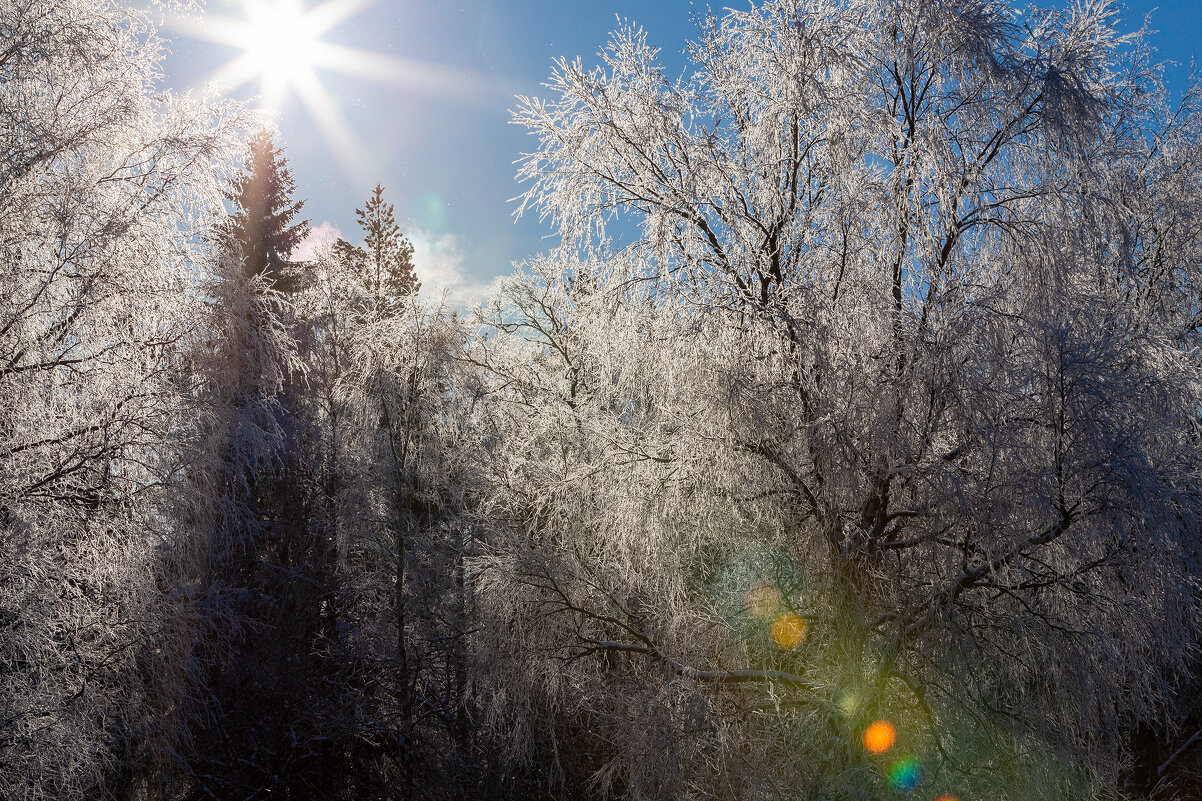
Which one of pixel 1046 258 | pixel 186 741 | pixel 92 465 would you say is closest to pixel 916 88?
pixel 1046 258

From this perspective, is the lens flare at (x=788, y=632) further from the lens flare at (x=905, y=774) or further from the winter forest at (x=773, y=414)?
the lens flare at (x=905, y=774)

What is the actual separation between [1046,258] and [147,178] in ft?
16.8

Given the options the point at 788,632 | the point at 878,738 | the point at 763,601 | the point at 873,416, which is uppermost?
the point at 873,416

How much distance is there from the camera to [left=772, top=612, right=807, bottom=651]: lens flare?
14.6 feet

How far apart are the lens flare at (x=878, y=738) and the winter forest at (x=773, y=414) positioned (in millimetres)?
23

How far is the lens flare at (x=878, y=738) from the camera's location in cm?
360

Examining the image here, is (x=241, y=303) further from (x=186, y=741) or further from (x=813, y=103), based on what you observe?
(x=813, y=103)

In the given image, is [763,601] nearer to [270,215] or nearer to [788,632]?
[788,632]

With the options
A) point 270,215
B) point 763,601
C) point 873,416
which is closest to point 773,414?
point 873,416

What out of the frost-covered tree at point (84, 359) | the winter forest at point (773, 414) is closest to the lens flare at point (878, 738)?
the winter forest at point (773, 414)

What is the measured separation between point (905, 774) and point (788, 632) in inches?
42.3

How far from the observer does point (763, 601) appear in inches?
182

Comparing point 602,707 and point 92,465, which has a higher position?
point 92,465

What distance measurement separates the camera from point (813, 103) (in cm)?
423
